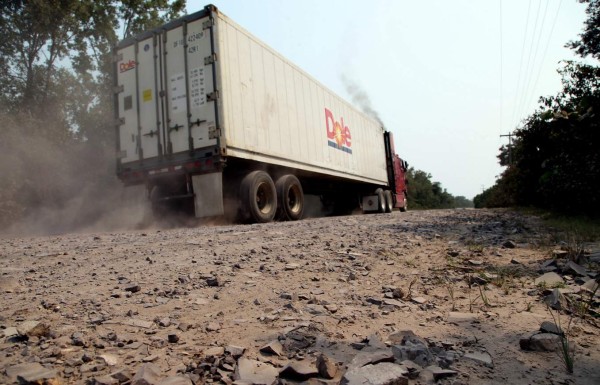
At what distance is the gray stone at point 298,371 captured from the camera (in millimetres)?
1492

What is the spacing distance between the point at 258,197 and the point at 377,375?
279 inches

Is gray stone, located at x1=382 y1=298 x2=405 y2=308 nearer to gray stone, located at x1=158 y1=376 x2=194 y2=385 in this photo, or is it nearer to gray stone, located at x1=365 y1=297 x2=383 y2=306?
gray stone, located at x1=365 y1=297 x2=383 y2=306

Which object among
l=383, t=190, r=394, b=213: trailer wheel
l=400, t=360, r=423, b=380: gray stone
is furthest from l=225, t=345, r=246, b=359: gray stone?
l=383, t=190, r=394, b=213: trailer wheel

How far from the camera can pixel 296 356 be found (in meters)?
1.69

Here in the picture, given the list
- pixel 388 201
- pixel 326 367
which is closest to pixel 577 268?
pixel 326 367

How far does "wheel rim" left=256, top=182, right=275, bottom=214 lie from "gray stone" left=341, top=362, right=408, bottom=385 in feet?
22.5

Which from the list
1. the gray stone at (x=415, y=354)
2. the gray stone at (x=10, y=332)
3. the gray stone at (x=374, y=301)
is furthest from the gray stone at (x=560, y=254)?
the gray stone at (x=10, y=332)

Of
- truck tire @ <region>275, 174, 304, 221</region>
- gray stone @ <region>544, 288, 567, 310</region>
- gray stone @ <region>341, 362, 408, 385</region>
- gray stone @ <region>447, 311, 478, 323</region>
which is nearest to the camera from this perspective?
gray stone @ <region>341, 362, 408, 385</region>

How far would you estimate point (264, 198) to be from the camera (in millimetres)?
8531

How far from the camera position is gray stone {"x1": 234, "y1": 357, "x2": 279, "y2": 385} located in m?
1.47

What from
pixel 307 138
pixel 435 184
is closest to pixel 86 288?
pixel 307 138

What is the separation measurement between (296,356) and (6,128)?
16.1 m

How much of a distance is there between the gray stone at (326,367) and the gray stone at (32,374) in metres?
1.04

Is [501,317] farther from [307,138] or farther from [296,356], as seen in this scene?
[307,138]
